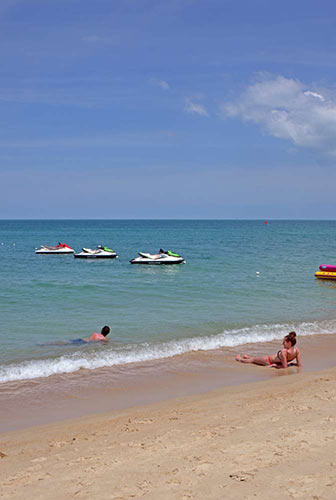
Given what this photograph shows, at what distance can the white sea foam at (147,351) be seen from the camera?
1104 cm

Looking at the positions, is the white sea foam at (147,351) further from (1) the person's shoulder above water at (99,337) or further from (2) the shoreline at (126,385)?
(1) the person's shoulder above water at (99,337)

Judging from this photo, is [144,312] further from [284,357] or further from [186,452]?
[186,452]

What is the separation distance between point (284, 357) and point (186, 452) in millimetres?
5968

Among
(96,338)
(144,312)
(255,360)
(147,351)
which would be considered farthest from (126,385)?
(144,312)

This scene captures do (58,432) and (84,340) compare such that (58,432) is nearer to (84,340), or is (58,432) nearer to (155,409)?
(155,409)

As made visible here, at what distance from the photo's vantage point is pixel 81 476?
5.44 m

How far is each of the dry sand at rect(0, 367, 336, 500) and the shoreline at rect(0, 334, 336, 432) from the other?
0.62 m

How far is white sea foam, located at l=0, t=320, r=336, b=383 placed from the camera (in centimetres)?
1104

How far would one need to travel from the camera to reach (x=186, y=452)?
599 cm

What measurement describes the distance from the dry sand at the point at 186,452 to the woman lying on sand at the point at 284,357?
8.39ft

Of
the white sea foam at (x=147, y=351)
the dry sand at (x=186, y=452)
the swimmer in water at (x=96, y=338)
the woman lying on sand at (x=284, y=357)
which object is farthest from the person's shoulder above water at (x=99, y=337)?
the dry sand at (x=186, y=452)

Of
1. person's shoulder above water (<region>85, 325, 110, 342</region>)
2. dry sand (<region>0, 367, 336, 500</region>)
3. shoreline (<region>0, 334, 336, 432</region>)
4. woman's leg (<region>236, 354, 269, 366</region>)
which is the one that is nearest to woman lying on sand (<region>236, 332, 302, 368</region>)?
woman's leg (<region>236, 354, 269, 366</region>)

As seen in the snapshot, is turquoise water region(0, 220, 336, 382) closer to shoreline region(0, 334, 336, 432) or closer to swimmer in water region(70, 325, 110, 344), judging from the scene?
swimmer in water region(70, 325, 110, 344)

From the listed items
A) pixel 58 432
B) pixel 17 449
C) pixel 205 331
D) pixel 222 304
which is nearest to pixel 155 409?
pixel 58 432
